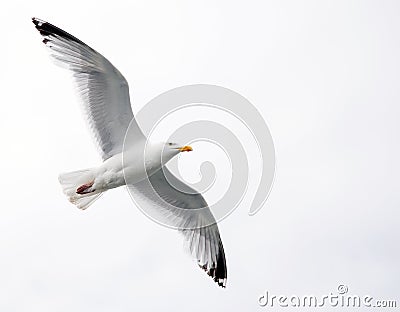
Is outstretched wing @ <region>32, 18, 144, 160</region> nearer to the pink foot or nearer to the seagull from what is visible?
the seagull

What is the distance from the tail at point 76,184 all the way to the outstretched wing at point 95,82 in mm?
549

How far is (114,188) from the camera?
43.3 feet

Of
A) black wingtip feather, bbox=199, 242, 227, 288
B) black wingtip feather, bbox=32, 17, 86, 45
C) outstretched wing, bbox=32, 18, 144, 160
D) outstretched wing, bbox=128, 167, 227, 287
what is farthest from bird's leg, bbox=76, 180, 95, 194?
black wingtip feather, bbox=199, 242, 227, 288

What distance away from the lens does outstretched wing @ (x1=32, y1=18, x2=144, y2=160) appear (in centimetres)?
1268

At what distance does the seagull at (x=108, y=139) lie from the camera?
12.7m

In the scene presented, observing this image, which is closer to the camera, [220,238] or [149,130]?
[149,130]

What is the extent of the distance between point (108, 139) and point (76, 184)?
771mm

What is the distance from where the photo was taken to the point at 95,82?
12.8m

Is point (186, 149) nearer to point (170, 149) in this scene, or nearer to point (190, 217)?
point (170, 149)

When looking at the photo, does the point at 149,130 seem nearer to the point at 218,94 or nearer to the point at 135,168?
the point at 135,168

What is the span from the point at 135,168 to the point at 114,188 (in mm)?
493

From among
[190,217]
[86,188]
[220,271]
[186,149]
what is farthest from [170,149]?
[220,271]

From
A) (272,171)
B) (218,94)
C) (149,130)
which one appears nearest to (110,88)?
(149,130)

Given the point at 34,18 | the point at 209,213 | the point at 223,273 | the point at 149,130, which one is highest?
the point at 34,18
